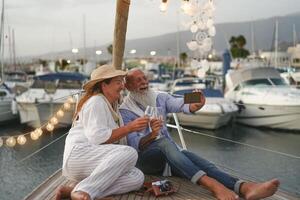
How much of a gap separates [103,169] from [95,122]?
350 millimetres

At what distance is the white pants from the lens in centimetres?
309

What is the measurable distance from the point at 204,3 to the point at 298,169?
18.7ft

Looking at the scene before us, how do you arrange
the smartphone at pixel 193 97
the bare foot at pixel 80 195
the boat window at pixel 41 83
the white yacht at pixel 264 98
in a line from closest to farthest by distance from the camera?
the bare foot at pixel 80 195
the smartphone at pixel 193 97
the white yacht at pixel 264 98
the boat window at pixel 41 83

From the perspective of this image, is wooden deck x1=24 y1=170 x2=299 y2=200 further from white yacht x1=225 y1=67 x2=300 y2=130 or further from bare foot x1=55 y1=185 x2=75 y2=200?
white yacht x1=225 y1=67 x2=300 y2=130

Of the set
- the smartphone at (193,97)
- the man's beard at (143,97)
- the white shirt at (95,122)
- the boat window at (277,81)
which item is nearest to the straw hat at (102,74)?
the white shirt at (95,122)

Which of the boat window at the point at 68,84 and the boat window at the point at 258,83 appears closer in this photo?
the boat window at the point at 258,83

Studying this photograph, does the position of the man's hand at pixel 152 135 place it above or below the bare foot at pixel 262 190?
above

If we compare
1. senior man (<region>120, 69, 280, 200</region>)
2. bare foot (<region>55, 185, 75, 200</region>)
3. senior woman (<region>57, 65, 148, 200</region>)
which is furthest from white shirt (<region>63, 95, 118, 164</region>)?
senior man (<region>120, 69, 280, 200</region>)

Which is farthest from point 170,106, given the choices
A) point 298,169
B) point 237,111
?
point 237,111

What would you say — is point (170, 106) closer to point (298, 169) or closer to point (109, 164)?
point (109, 164)

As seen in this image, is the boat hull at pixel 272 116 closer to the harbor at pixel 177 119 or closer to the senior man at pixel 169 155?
the harbor at pixel 177 119

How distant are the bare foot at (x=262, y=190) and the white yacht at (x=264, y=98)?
36.1 feet

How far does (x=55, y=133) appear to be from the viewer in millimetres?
14031

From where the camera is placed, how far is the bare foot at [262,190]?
10.1ft
